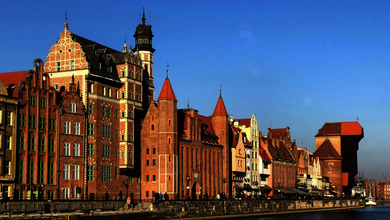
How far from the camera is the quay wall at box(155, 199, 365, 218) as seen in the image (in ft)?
274

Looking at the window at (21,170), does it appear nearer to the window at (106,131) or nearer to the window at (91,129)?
the window at (91,129)

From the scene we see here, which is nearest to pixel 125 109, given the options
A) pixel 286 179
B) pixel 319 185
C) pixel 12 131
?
pixel 12 131

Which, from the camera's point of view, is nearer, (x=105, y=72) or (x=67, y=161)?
(x=67, y=161)

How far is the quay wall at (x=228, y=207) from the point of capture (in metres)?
83.5

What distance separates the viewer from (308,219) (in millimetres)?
101125

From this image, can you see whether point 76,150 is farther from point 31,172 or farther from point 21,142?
point 21,142

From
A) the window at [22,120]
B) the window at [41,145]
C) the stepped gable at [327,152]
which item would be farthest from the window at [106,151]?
the stepped gable at [327,152]

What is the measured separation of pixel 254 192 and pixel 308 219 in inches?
1168

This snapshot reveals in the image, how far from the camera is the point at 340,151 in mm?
190875

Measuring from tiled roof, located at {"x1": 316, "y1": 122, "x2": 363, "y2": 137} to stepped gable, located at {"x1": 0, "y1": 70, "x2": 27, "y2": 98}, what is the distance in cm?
13581

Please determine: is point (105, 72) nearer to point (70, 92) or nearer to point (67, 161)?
point (70, 92)

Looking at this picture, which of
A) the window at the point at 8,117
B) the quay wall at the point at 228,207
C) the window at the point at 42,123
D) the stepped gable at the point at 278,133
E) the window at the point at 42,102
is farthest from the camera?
the stepped gable at the point at 278,133

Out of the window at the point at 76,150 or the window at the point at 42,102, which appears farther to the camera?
the window at the point at 76,150

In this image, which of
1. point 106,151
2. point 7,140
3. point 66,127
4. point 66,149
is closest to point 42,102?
point 66,127
